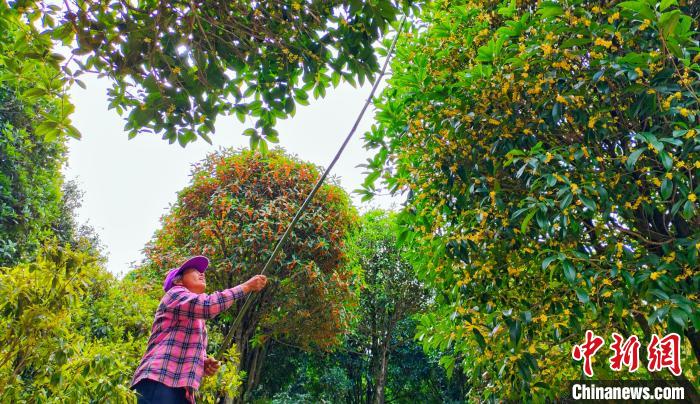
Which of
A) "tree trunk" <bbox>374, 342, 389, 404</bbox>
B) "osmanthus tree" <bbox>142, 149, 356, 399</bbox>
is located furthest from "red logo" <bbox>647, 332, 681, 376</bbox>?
"tree trunk" <bbox>374, 342, 389, 404</bbox>

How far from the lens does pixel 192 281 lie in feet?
8.13

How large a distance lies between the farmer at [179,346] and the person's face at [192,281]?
142 mm

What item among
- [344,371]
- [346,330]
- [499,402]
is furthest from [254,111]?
[344,371]

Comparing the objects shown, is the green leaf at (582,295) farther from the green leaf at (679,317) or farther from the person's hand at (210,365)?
the person's hand at (210,365)

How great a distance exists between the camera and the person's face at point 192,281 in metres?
2.47

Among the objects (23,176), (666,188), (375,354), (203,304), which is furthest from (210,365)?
(375,354)

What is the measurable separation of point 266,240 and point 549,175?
469 centimetres

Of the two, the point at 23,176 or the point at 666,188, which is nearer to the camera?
the point at 666,188

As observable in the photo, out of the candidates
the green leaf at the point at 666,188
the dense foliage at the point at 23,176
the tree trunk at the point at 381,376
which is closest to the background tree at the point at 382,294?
the tree trunk at the point at 381,376

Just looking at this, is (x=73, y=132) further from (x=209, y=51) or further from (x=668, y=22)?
(x=668, y=22)

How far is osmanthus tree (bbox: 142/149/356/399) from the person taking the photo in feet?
21.0

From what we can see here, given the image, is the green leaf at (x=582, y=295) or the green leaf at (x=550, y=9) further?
the green leaf at (x=550, y=9)

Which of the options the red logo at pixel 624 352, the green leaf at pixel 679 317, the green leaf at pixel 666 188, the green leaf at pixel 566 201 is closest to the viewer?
the green leaf at pixel 679 317

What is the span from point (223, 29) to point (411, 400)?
37.2 ft
